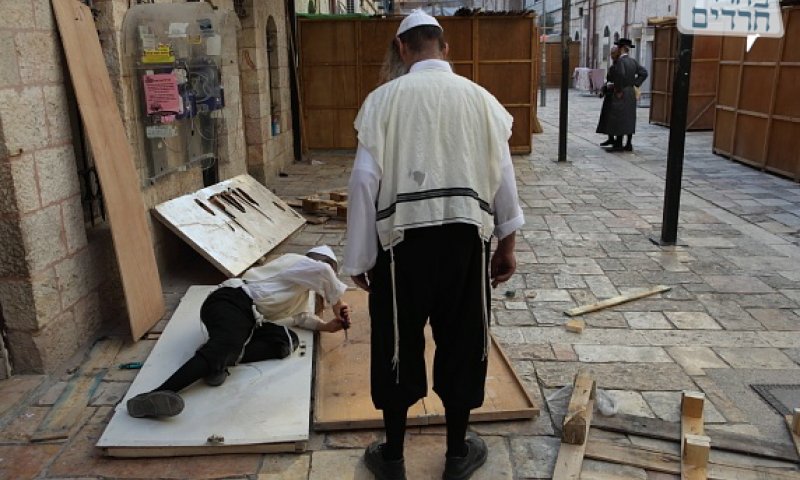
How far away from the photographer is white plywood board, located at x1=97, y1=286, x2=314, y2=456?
2.94 metres

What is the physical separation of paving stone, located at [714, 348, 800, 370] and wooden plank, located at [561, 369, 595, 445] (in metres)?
1.15

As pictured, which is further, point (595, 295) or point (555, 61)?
point (555, 61)

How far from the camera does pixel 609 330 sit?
4.34 m

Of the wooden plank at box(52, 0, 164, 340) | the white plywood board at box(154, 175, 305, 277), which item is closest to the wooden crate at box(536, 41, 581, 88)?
the white plywood board at box(154, 175, 305, 277)

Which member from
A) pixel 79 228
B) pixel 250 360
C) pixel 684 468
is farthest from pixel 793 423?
pixel 79 228

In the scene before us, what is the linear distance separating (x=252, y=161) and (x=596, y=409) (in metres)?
6.69

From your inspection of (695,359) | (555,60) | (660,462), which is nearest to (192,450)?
(660,462)

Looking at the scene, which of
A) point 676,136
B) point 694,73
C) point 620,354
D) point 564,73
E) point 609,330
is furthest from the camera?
point 694,73

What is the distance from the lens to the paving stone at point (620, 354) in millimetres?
3900

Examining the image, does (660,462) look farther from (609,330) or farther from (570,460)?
(609,330)

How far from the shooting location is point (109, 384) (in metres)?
3.58

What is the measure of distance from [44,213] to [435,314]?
91.8 inches

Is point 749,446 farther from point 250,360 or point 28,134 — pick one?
point 28,134

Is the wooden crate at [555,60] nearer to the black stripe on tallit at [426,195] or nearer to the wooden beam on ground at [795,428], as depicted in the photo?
the wooden beam on ground at [795,428]
